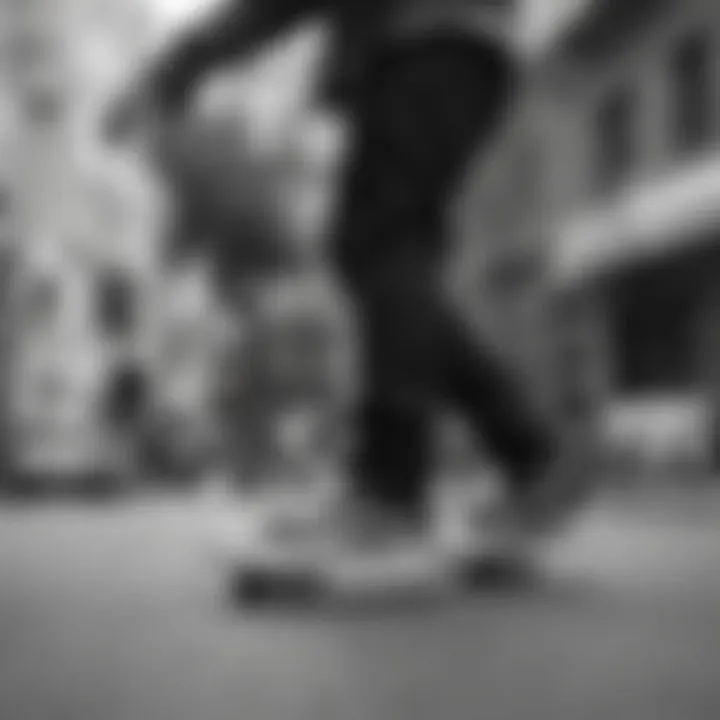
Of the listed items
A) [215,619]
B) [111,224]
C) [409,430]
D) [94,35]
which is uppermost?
[94,35]

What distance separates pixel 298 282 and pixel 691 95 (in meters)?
0.36

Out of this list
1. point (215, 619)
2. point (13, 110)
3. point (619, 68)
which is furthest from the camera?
point (619, 68)

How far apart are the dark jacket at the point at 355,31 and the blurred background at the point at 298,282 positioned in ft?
0.06

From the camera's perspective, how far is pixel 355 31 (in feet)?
2.45

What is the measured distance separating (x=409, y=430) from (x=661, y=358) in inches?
7.4

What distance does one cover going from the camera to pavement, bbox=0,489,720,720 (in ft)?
1.37

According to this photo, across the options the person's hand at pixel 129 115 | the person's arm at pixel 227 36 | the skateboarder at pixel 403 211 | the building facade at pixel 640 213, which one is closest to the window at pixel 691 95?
the building facade at pixel 640 213

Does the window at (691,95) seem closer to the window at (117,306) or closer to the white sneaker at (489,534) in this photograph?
the white sneaker at (489,534)

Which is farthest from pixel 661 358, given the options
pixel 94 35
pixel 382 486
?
pixel 94 35

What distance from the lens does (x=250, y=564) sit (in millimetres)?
683

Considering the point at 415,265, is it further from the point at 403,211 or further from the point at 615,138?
the point at 615,138

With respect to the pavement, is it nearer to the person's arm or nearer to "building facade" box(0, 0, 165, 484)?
"building facade" box(0, 0, 165, 484)

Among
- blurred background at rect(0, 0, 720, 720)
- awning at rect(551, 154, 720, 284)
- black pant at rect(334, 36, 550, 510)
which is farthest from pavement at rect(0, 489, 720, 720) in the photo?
awning at rect(551, 154, 720, 284)

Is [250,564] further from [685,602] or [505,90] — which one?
[505,90]
